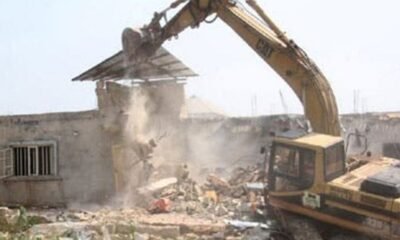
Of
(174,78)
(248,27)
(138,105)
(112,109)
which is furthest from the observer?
(174,78)

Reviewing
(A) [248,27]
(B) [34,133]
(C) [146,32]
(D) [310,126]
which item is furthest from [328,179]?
(B) [34,133]

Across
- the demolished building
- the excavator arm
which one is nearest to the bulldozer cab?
the excavator arm

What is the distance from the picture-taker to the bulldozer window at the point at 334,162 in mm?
10773

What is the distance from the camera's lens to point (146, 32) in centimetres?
1426

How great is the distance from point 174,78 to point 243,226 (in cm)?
1002

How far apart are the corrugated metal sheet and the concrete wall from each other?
1.52 metres

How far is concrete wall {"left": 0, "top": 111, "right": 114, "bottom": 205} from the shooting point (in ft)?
58.7

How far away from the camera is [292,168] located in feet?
36.3

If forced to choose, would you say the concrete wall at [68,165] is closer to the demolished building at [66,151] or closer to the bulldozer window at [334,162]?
the demolished building at [66,151]

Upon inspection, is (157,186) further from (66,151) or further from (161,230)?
(161,230)

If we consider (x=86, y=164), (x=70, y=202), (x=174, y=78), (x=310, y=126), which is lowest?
(x=70, y=202)

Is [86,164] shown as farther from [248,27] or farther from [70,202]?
[248,27]

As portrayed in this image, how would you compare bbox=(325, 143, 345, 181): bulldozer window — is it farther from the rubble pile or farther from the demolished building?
the demolished building

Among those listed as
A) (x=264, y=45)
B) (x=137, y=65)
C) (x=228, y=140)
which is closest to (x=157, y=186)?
(x=137, y=65)
